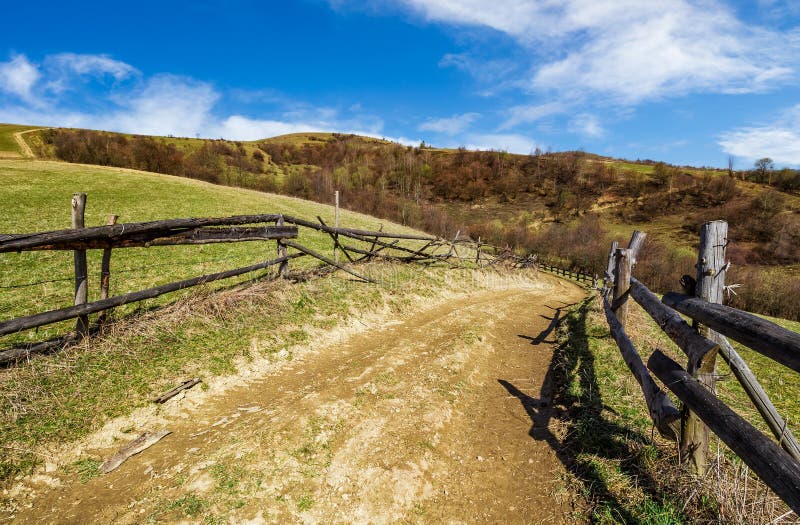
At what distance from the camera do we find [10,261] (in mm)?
10758

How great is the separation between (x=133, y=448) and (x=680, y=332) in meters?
6.61

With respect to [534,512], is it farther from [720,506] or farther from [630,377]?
[630,377]

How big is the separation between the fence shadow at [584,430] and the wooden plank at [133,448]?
506 centimetres

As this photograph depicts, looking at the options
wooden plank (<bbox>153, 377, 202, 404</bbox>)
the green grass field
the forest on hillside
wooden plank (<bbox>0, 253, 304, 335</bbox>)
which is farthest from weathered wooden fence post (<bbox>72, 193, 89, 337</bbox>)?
the green grass field

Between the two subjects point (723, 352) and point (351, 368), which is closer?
point (723, 352)

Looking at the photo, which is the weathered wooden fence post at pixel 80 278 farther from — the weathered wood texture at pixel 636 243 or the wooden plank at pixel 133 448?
the weathered wood texture at pixel 636 243

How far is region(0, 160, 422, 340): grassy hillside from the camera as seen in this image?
8.54m

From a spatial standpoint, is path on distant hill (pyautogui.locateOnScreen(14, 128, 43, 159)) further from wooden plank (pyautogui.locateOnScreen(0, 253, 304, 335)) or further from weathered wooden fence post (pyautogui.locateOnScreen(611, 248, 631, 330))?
weathered wooden fence post (pyautogui.locateOnScreen(611, 248, 631, 330))

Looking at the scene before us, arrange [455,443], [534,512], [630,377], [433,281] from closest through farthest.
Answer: [534,512] → [455,443] → [630,377] → [433,281]

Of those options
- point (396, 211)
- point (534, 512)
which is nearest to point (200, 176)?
point (396, 211)

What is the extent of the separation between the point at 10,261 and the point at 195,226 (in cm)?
926

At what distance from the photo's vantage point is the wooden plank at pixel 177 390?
4.82m

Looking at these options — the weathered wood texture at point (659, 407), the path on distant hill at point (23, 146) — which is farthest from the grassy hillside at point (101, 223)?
the path on distant hill at point (23, 146)

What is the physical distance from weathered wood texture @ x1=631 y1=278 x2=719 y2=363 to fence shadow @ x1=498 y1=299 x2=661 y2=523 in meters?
1.37
